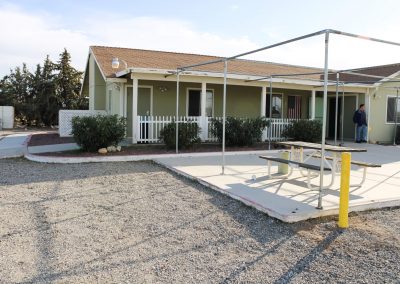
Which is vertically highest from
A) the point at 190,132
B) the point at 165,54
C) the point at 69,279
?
the point at 165,54

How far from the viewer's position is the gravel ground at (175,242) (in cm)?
389

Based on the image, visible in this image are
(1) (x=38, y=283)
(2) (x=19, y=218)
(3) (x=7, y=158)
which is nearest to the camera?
(1) (x=38, y=283)

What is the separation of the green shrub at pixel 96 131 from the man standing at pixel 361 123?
1079cm

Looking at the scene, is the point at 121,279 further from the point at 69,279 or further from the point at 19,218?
the point at 19,218

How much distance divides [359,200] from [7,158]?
9850 millimetres

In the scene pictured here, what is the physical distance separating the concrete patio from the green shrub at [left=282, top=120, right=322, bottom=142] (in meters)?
4.11

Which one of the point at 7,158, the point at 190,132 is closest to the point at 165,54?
the point at 190,132

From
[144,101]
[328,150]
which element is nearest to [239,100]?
[144,101]

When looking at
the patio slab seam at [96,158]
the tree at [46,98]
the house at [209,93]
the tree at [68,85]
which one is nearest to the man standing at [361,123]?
the house at [209,93]

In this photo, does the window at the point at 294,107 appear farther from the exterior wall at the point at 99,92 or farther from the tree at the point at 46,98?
the tree at the point at 46,98

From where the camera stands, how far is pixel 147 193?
7.29m

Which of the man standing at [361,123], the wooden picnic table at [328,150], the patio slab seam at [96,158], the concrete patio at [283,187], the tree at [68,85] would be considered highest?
the tree at [68,85]

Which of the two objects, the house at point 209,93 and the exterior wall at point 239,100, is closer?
the house at point 209,93

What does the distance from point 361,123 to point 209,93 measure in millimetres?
6858
